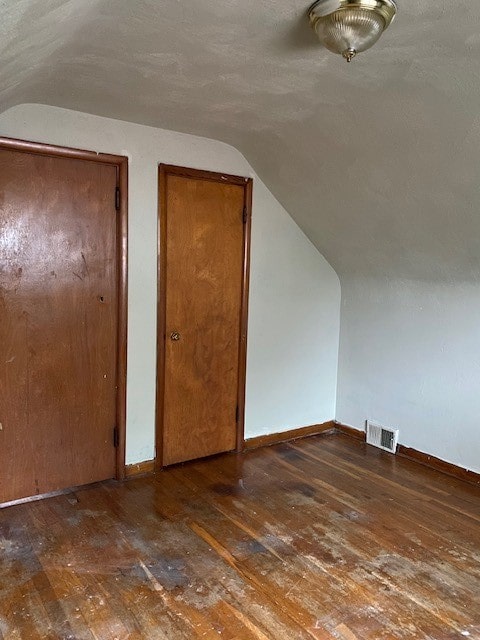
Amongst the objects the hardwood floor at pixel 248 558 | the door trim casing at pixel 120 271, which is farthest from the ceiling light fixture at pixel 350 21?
the hardwood floor at pixel 248 558

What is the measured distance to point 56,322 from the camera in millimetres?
2658

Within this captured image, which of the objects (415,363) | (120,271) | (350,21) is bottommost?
(415,363)

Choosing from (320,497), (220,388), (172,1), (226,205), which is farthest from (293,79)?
(320,497)

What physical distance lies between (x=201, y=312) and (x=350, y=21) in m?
1.98

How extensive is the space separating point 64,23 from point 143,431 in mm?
2265

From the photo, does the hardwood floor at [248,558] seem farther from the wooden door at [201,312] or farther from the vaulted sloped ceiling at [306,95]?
the vaulted sloped ceiling at [306,95]

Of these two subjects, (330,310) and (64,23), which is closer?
(64,23)

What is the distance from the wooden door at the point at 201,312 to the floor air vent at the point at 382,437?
1031mm

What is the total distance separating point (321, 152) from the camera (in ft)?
8.95

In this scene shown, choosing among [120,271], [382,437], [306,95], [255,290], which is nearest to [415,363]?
[382,437]

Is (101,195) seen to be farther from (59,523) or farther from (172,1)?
(59,523)

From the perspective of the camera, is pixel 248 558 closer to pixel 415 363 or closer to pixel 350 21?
pixel 415 363

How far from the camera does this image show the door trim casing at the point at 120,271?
265 centimetres

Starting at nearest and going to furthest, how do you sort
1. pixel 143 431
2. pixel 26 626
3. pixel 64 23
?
pixel 64 23
pixel 26 626
pixel 143 431
